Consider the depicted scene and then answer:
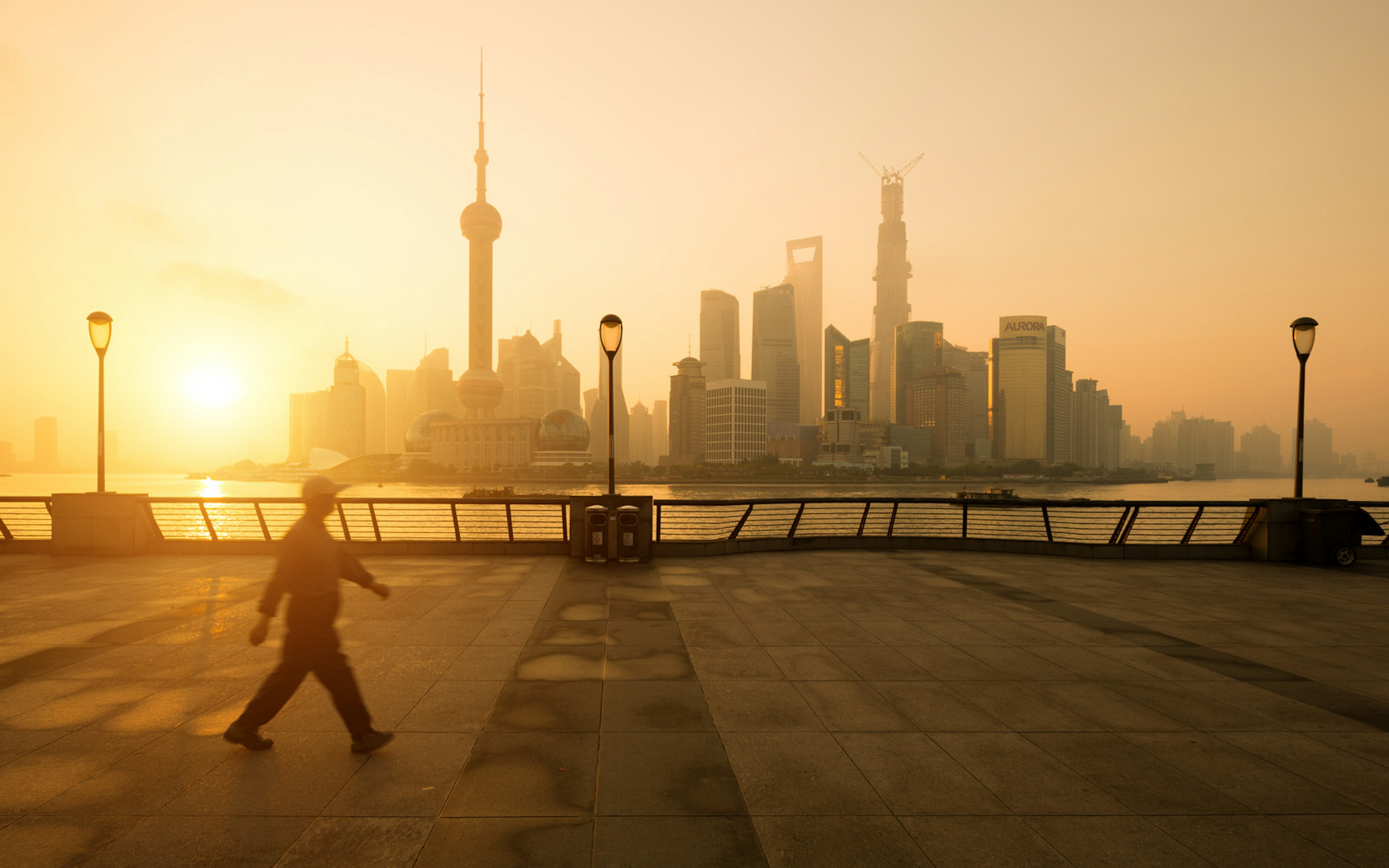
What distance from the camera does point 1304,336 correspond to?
1413 cm

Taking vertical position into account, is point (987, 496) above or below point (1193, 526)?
below

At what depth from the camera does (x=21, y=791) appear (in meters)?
4.05

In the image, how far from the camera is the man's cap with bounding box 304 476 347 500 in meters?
4.86

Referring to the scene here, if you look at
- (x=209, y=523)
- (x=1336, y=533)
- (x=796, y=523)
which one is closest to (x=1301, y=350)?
(x=1336, y=533)

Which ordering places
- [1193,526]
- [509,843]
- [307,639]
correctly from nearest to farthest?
[509,843]
[307,639]
[1193,526]

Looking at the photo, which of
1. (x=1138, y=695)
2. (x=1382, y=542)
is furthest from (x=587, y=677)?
(x=1382, y=542)

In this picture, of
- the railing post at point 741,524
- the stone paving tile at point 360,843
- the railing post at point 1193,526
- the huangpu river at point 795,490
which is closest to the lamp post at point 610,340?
the railing post at point 741,524

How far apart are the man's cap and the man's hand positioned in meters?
0.92

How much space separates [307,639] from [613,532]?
26.5 feet

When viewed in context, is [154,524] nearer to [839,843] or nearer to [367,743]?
[367,743]

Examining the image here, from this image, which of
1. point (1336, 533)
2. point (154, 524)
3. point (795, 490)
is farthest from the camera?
point (795, 490)

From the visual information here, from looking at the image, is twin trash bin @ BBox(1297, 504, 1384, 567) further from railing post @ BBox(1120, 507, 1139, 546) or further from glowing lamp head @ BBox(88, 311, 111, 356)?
glowing lamp head @ BBox(88, 311, 111, 356)

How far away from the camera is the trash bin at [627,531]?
1256 cm

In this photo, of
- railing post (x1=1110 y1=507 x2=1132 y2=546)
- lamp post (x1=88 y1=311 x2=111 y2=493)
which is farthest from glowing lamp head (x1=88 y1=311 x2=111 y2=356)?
railing post (x1=1110 y1=507 x2=1132 y2=546)
